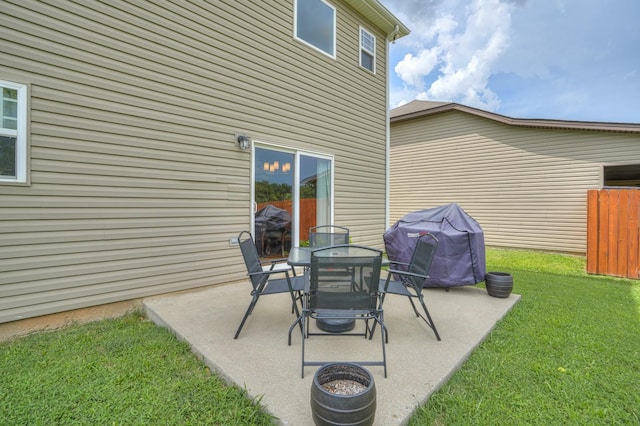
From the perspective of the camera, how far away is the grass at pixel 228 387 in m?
1.83

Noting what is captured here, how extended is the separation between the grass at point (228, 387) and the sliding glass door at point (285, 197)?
216cm

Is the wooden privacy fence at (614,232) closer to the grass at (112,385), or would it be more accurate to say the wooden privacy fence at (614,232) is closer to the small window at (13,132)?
the grass at (112,385)

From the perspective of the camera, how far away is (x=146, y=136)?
11.9 feet

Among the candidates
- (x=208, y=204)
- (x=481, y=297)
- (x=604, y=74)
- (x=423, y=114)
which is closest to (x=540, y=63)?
(x=604, y=74)

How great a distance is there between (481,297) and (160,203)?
14.4ft

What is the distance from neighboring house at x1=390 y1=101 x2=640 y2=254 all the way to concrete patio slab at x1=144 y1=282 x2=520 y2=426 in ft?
19.5

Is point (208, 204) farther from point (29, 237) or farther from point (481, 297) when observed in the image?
point (481, 297)

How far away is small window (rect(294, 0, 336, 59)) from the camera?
17.7 feet

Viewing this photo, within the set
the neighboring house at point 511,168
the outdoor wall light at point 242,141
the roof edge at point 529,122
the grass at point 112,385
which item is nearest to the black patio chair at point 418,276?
the grass at point 112,385

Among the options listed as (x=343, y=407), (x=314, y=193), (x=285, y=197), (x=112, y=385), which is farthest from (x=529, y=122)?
(x=112, y=385)

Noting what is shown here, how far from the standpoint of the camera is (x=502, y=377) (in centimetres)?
224

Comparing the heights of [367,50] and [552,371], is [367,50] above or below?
above

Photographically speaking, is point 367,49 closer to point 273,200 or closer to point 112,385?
point 273,200

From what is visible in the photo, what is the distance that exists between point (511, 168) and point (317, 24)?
6.99 metres
